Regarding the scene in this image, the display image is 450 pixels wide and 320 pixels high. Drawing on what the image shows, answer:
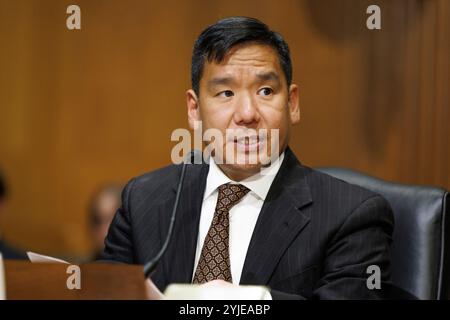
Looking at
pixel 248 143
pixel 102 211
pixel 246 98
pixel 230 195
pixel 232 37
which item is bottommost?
pixel 102 211

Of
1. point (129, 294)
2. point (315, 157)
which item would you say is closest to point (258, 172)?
point (129, 294)

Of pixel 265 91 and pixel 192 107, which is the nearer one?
pixel 265 91

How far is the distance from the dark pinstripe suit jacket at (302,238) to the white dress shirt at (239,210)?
0.02 m

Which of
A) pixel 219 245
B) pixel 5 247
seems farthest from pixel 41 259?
pixel 5 247

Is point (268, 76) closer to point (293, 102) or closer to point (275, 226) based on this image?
point (293, 102)

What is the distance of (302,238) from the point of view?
6.06 feet

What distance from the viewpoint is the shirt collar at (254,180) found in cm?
195

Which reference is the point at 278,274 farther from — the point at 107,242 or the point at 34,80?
the point at 34,80

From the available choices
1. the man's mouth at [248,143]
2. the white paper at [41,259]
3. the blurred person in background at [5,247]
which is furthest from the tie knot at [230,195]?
the blurred person in background at [5,247]

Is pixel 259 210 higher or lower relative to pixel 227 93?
lower

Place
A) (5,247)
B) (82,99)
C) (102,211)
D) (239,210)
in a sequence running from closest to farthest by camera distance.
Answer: (239,210)
(102,211)
(5,247)
(82,99)

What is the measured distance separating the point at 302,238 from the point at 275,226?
71mm

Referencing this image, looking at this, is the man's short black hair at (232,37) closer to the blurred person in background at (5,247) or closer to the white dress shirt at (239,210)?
the white dress shirt at (239,210)

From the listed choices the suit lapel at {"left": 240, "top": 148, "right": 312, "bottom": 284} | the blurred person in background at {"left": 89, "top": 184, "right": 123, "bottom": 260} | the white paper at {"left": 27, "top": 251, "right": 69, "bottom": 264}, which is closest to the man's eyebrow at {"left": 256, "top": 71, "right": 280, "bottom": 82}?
the suit lapel at {"left": 240, "top": 148, "right": 312, "bottom": 284}
